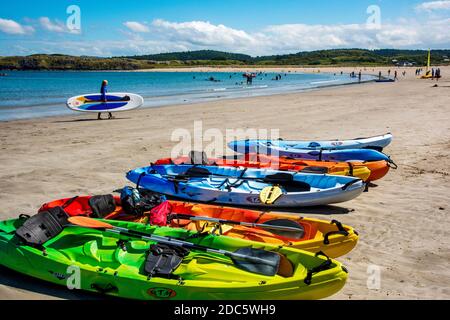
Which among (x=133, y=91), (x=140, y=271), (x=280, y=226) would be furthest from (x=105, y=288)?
(x=133, y=91)

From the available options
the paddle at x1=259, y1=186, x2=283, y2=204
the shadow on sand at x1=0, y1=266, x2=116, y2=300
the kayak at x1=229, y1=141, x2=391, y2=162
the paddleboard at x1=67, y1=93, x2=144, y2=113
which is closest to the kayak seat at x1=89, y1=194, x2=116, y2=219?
the shadow on sand at x1=0, y1=266, x2=116, y2=300

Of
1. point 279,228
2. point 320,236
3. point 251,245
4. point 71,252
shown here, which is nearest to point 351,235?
point 320,236

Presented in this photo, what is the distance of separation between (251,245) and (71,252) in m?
2.52

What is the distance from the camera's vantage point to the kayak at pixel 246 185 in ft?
27.8

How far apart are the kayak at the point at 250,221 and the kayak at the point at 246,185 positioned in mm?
1496

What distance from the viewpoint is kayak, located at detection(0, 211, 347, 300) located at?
4.77m

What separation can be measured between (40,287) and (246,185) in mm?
4722

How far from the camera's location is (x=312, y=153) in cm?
1158

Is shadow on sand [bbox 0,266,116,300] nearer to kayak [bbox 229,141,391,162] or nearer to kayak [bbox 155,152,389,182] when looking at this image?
kayak [bbox 155,152,389,182]

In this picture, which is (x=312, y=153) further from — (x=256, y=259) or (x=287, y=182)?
(x=256, y=259)

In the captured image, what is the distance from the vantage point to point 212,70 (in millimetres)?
152125

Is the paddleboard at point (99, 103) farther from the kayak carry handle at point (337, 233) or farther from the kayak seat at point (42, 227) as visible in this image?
the kayak carry handle at point (337, 233)

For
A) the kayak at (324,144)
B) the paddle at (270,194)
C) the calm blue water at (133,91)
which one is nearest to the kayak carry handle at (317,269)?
the paddle at (270,194)
